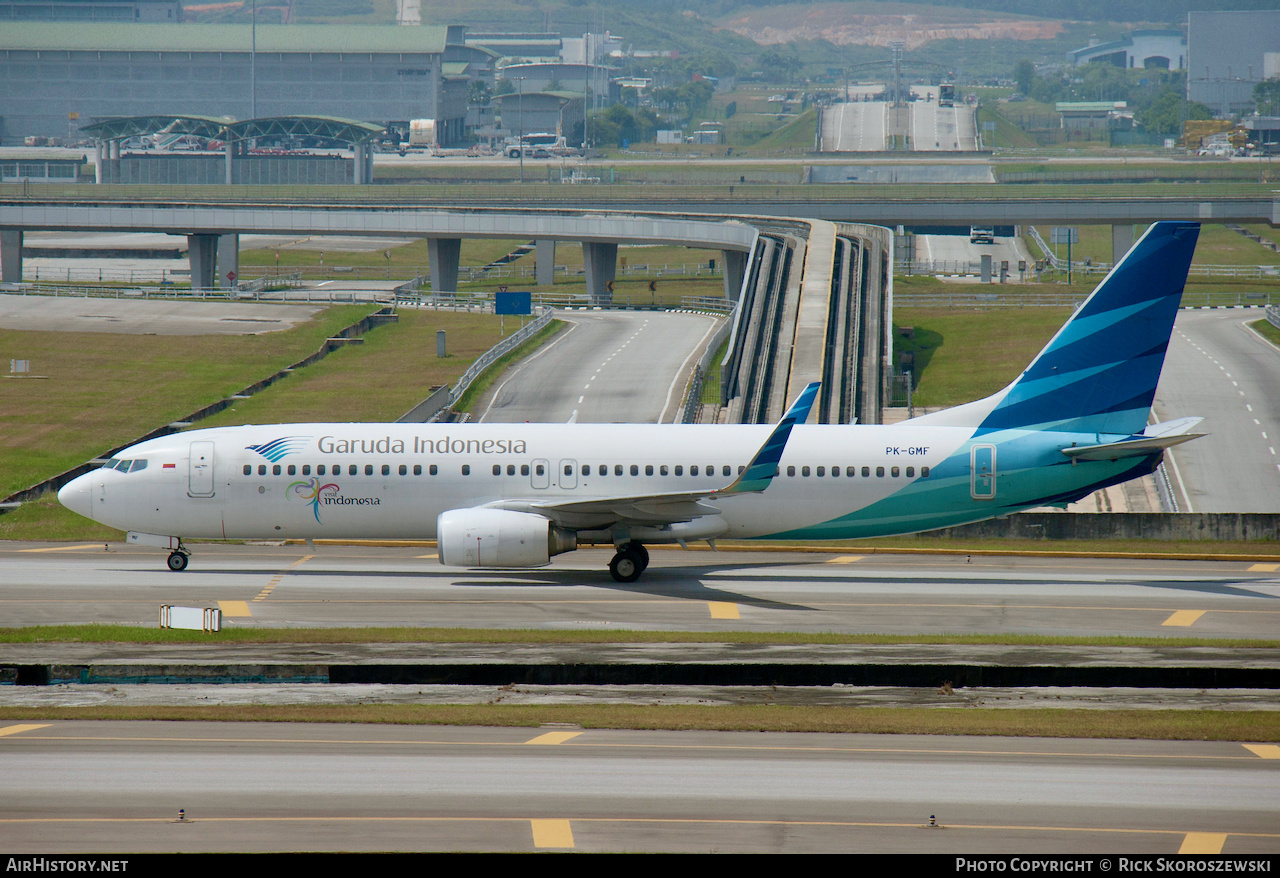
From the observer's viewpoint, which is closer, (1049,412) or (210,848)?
(210,848)

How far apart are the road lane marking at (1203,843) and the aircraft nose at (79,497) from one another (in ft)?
95.3

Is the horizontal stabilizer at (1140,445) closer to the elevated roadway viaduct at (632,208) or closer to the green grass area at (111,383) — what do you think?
the green grass area at (111,383)

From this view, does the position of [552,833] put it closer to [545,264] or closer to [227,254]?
[545,264]

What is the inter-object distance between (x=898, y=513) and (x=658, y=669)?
1228 cm

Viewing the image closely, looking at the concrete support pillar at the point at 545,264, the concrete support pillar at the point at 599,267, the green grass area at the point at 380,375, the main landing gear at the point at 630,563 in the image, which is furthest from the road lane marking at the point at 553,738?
the concrete support pillar at the point at 545,264

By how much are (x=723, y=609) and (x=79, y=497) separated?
17889mm

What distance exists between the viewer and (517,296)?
86875 millimetres

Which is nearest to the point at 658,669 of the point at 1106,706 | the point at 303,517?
the point at 1106,706

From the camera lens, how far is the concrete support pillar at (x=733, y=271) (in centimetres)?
10744

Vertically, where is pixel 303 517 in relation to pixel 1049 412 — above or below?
below

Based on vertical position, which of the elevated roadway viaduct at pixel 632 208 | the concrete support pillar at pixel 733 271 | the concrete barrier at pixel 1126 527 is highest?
the elevated roadway viaduct at pixel 632 208

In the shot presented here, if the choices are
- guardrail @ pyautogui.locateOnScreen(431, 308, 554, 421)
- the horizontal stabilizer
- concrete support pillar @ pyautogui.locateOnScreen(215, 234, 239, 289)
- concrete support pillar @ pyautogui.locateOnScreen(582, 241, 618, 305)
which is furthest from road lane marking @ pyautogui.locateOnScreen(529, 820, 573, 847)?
concrete support pillar @ pyautogui.locateOnScreen(215, 234, 239, 289)

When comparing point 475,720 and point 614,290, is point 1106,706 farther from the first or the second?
point 614,290

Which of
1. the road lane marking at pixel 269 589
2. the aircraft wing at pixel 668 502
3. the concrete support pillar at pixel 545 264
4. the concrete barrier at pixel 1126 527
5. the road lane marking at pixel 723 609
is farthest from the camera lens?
the concrete support pillar at pixel 545 264
